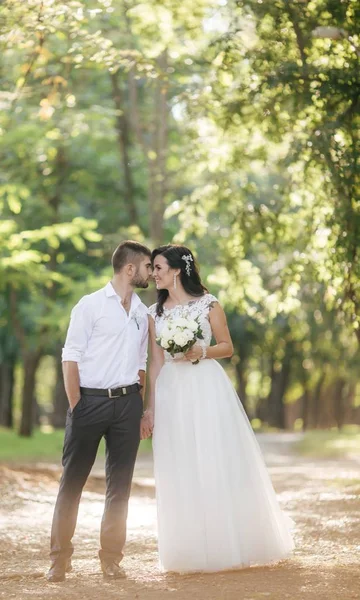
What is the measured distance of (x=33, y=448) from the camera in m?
25.4

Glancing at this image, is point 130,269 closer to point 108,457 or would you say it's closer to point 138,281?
point 138,281

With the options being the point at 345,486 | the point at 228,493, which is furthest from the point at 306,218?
the point at 228,493

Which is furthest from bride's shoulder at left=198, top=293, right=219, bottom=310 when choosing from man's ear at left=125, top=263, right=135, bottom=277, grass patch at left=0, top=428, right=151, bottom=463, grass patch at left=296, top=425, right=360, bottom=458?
grass patch at left=296, top=425, right=360, bottom=458

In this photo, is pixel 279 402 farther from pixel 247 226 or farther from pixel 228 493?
pixel 228 493

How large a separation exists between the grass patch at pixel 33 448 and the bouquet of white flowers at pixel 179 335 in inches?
606

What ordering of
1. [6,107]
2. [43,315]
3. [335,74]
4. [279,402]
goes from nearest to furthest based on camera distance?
[335,74] → [6,107] → [43,315] → [279,402]

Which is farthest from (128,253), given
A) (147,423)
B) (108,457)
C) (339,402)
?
(339,402)

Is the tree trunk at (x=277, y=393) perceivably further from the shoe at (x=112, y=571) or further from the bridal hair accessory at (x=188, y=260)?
the shoe at (x=112, y=571)

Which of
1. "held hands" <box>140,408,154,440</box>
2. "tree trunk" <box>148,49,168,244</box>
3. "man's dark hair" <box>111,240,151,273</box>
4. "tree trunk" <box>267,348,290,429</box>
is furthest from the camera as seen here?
"tree trunk" <box>267,348,290,429</box>

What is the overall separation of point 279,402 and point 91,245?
16403 mm

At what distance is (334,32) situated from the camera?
39.5 ft

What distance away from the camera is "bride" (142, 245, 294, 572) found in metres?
7.72

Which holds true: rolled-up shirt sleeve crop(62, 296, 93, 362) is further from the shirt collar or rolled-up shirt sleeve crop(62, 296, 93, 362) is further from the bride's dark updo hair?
the bride's dark updo hair

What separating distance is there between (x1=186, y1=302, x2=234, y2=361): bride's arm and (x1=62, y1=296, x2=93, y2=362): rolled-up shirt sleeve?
80cm
